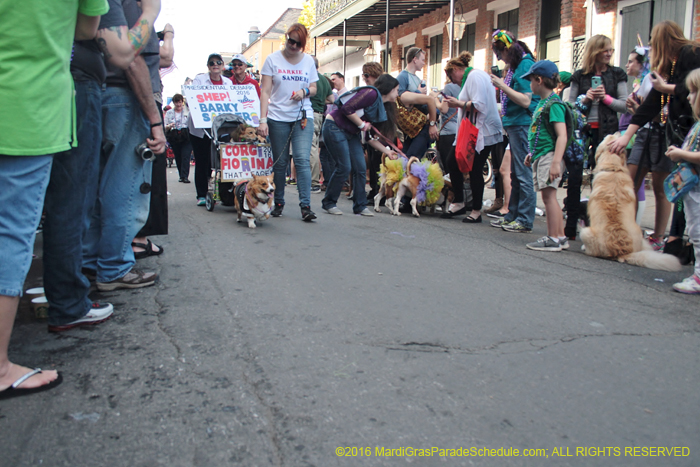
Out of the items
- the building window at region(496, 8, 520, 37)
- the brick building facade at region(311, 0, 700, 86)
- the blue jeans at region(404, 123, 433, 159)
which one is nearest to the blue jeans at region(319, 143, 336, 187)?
the blue jeans at region(404, 123, 433, 159)

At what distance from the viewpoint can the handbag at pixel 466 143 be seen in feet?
24.2

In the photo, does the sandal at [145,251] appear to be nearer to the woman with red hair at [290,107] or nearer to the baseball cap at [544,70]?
the woman with red hair at [290,107]

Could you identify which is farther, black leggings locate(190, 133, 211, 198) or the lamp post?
the lamp post

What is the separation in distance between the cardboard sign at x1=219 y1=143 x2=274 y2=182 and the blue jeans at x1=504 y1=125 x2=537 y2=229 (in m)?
2.91

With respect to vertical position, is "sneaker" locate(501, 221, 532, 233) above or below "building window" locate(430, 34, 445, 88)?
below

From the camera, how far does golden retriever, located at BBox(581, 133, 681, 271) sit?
5332mm

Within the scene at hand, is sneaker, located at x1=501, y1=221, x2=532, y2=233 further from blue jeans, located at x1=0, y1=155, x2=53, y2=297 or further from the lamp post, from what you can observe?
the lamp post

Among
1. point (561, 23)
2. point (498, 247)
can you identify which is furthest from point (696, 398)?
point (561, 23)

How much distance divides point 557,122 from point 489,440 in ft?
13.8

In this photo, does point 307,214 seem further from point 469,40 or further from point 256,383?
point 469,40

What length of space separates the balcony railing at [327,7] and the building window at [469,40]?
3764 mm

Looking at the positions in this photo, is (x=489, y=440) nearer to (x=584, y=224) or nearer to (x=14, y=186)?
(x=14, y=186)

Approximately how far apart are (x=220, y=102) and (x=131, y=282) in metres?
4.81

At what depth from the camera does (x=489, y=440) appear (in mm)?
2207
